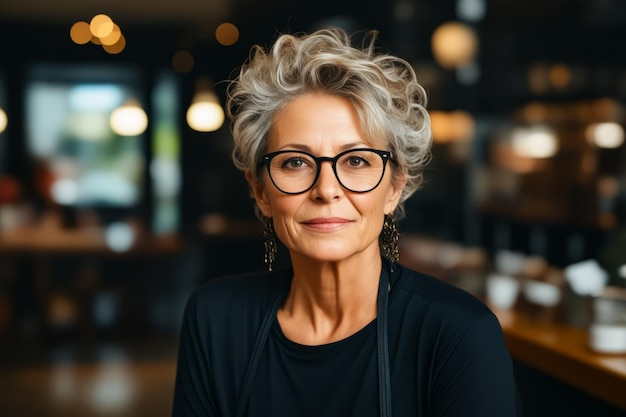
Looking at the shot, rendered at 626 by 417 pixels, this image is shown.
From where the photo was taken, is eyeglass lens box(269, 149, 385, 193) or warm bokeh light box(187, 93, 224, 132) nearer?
eyeglass lens box(269, 149, 385, 193)

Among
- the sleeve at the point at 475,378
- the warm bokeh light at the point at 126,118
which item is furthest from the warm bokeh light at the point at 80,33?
the sleeve at the point at 475,378

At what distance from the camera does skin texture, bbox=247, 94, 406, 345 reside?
1.74m

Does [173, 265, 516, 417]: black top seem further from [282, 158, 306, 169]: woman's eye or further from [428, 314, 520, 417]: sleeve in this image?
[282, 158, 306, 169]: woman's eye

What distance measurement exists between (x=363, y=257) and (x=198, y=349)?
0.44 meters

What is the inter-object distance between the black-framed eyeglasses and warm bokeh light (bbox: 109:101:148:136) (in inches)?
116

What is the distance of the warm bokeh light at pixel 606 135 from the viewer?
5.68m

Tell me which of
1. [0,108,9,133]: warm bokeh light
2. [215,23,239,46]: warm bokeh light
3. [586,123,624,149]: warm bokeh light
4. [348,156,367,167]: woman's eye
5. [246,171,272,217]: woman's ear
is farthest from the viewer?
[586,123,624,149]: warm bokeh light

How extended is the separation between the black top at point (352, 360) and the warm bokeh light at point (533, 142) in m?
4.93

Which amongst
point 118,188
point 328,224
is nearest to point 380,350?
point 328,224

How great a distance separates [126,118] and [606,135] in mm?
3193

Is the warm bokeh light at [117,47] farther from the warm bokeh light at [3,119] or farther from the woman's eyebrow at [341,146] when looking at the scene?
the woman's eyebrow at [341,146]

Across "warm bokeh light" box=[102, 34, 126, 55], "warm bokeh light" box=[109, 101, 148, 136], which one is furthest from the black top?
"warm bokeh light" box=[102, 34, 126, 55]

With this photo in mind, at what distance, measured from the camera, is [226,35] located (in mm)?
4785

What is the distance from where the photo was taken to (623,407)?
235 centimetres
